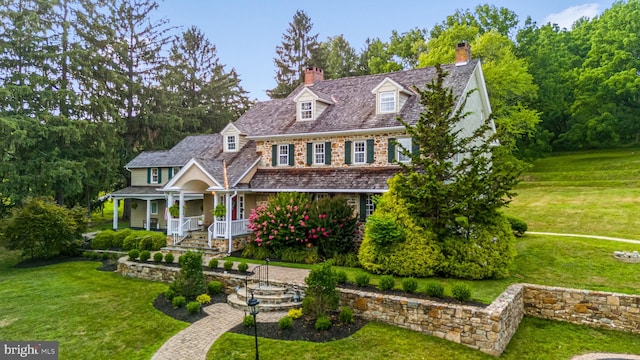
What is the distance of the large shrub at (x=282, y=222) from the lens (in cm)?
1736

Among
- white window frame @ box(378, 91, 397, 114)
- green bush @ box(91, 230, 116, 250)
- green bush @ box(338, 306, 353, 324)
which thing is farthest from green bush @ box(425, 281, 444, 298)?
green bush @ box(91, 230, 116, 250)

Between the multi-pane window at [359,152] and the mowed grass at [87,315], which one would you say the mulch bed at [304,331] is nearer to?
the mowed grass at [87,315]

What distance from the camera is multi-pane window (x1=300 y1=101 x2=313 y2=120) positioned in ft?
70.9

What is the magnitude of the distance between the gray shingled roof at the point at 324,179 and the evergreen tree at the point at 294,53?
25.9m

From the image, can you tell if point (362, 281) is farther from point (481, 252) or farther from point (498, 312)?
point (481, 252)

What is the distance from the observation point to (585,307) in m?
11.3

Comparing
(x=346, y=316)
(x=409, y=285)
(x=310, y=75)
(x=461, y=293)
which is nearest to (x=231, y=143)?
(x=310, y=75)

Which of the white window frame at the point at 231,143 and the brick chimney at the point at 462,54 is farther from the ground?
the brick chimney at the point at 462,54

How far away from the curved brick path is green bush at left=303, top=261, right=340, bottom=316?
1347 mm

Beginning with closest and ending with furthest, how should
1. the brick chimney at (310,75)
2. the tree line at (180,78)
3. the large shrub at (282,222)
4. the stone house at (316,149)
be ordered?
the large shrub at (282,222) < the stone house at (316,149) < the brick chimney at (310,75) < the tree line at (180,78)

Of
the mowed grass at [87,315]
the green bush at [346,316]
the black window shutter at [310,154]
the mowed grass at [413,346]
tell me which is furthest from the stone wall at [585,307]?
the black window shutter at [310,154]

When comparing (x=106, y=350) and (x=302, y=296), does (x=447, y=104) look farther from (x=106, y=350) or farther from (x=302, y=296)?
(x=106, y=350)

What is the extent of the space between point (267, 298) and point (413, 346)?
4.93m

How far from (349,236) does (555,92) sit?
36042 mm
